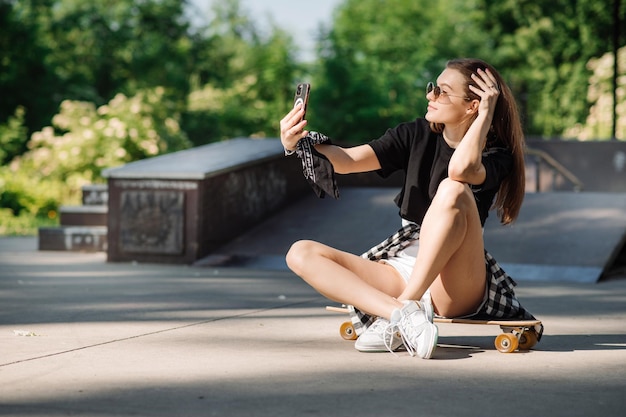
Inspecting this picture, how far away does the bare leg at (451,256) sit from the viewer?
443cm

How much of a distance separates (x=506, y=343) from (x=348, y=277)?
0.82 meters

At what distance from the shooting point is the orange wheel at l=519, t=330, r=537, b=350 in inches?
193

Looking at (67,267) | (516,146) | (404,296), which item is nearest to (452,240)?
(404,296)

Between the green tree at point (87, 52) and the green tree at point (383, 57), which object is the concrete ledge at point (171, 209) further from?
the green tree at point (87, 52)

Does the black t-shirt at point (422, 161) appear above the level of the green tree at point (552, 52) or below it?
below

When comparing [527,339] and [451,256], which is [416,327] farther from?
[527,339]

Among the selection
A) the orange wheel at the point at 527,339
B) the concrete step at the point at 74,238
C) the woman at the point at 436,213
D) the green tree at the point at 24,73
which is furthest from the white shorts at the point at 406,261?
the green tree at the point at 24,73

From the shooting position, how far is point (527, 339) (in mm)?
4910

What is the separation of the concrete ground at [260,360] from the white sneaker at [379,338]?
1.8 inches

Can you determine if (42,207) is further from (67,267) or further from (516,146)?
(516,146)

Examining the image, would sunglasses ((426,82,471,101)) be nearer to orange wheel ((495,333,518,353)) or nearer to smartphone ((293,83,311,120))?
smartphone ((293,83,311,120))

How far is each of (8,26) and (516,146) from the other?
29.8m

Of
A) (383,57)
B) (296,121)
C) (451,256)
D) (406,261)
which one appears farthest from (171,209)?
(383,57)

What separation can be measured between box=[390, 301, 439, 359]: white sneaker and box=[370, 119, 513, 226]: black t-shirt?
0.53 meters
